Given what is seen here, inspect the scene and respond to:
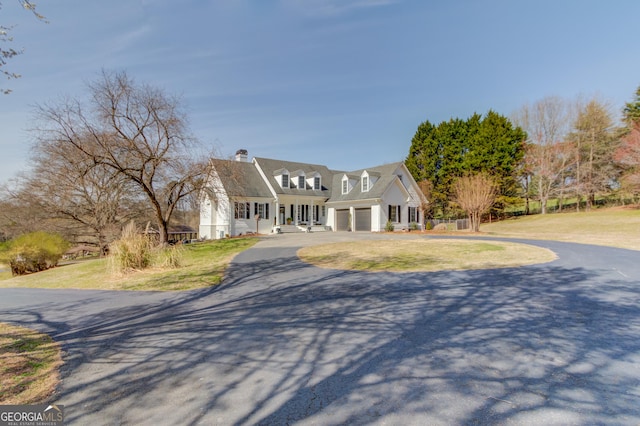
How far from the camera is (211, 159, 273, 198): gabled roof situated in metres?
19.8

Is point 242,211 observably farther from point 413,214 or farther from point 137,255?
point 413,214

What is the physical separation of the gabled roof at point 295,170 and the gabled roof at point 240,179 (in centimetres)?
80

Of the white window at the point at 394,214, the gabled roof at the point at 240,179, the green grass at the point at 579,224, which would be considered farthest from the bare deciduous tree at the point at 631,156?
the gabled roof at the point at 240,179

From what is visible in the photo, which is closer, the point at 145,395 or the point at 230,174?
the point at 145,395

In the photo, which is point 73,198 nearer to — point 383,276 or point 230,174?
point 230,174

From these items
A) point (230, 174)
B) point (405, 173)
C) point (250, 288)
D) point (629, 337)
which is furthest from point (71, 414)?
point (405, 173)

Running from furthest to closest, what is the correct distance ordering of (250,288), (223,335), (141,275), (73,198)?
Answer: (73,198) → (141,275) → (250,288) → (223,335)

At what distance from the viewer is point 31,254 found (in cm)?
1499

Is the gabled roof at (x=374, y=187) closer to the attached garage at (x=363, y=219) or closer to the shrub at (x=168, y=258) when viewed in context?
the attached garage at (x=363, y=219)

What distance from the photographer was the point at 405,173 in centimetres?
3117

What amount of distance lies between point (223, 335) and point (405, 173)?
96.5 feet

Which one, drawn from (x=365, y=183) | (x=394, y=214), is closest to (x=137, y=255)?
(x=365, y=183)

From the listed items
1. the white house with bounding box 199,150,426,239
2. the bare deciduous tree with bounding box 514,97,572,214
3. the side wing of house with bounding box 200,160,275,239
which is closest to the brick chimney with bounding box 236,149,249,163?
the white house with bounding box 199,150,426,239

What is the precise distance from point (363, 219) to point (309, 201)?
19.0 ft
